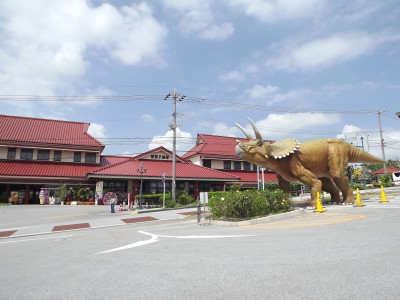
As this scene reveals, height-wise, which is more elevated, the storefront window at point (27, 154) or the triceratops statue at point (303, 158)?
the storefront window at point (27, 154)

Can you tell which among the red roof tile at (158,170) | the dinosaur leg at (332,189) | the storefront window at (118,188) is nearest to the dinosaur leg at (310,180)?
the dinosaur leg at (332,189)

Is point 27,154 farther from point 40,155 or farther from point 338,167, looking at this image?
point 338,167

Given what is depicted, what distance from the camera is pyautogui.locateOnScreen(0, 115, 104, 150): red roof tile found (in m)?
29.3

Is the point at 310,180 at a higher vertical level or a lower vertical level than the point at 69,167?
lower

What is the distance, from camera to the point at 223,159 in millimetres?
34781

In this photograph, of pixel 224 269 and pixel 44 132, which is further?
pixel 44 132

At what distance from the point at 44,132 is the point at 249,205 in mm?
27578

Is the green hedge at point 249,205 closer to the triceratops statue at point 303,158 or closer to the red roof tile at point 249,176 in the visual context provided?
the triceratops statue at point 303,158

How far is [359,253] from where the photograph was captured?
490 cm

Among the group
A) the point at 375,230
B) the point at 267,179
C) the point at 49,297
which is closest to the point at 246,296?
the point at 49,297

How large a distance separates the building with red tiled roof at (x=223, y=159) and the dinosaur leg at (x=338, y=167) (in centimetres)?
1838

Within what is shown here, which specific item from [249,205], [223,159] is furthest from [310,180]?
[223,159]

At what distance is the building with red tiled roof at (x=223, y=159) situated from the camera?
111 ft

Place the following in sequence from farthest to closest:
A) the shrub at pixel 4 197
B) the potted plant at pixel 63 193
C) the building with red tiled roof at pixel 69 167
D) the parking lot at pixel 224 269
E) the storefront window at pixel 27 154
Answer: the storefront window at pixel 27 154
the building with red tiled roof at pixel 69 167
the potted plant at pixel 63 193
the shrub at pixel 4 197
the parking lot at pixel 224 269
